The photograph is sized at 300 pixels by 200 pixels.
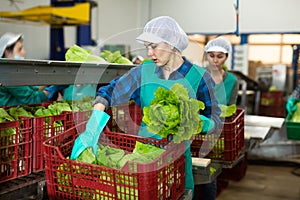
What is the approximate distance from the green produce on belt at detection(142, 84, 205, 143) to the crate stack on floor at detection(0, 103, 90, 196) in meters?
0.59

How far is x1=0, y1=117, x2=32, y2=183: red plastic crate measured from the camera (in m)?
1.54

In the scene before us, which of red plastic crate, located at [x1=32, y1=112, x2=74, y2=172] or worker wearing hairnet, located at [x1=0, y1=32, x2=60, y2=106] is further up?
worker wearing hairnet, located at [x1=0, y1=32, x2=60, y2=106]

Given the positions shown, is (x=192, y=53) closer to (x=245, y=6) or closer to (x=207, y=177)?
(x=207, y=177)

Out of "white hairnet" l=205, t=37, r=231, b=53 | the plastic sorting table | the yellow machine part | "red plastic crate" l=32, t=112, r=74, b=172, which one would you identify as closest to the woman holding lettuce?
"white hairnet" l=205, t=37, r=231, b=53

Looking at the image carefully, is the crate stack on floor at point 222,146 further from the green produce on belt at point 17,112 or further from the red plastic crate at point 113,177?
the green produce on belt at point 17,112

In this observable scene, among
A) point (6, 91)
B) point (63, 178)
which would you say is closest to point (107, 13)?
point (6, 91)

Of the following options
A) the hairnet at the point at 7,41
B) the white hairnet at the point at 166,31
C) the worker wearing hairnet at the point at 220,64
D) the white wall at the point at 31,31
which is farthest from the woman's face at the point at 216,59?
the white wall at the point at 31,31

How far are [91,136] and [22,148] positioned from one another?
38 cm

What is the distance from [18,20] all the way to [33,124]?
406 cm

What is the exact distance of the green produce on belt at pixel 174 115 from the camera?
4.30 ft

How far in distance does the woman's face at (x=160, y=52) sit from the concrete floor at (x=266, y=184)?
8.70 feet

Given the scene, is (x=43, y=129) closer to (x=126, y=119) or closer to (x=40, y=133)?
(x=40, y=133)

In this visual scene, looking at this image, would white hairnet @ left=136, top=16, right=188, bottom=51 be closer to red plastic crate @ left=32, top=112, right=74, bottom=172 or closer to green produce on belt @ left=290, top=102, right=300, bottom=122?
red plastic crate @ left=32, top=112, right=74, bottom=172

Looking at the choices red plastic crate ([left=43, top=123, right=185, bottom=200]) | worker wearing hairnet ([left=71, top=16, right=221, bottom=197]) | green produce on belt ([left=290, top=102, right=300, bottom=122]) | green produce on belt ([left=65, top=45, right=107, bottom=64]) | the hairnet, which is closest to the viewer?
red plastic crate ([left=43, top=123, right=185, bottom=200])
